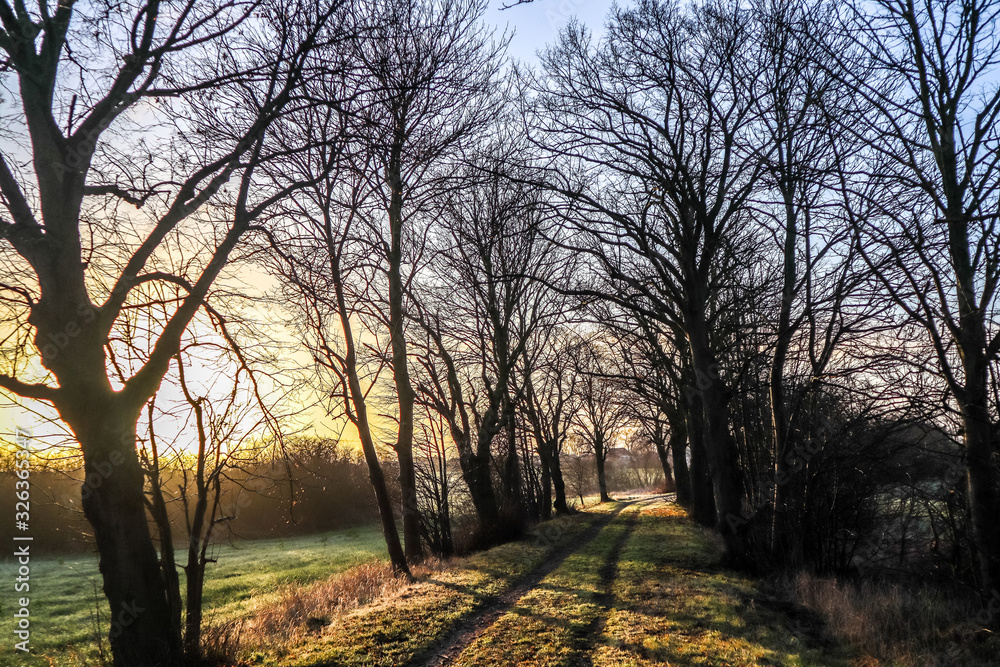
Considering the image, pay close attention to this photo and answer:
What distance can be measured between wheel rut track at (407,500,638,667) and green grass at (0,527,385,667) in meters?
3.33

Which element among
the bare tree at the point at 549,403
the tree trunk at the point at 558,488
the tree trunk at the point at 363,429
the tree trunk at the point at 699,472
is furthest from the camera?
the tree trunk at the point at 558,488

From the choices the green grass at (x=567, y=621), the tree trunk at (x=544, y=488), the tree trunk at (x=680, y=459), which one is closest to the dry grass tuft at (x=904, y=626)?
the green grass at (x=567, y=621)

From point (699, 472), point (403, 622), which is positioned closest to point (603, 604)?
point (403, 622)

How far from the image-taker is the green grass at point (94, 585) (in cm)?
966

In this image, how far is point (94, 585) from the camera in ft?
16.0

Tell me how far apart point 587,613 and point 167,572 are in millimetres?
5408

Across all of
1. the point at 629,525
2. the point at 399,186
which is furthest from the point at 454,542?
the point at 399,186

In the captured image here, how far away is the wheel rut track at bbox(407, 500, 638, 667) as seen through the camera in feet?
20.2

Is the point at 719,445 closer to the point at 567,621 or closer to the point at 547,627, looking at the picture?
the point at 567,621

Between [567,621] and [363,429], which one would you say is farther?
[363,429]

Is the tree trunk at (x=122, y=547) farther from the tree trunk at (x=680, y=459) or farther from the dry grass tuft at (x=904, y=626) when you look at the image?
the tree trunk at (x=680, y=459)

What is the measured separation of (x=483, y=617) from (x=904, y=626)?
5.26m

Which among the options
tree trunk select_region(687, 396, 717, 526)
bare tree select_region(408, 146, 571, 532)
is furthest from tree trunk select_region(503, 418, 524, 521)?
tree trunk select_region(687, 396, 717, 526)

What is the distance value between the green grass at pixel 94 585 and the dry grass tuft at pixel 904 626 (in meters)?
8.01
